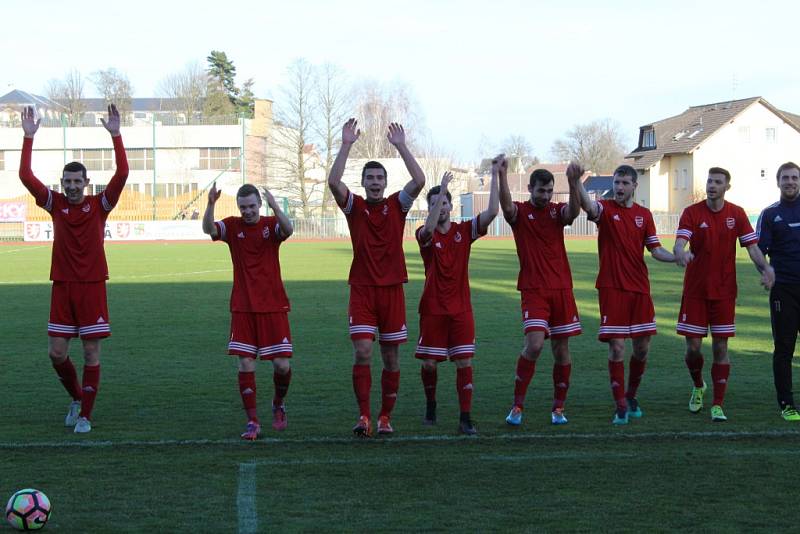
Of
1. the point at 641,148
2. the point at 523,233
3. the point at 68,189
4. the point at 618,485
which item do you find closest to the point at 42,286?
the point at 68,189

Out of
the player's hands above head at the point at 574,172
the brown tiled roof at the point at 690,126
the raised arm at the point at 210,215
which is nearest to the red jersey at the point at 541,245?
the player's hands above head at the point at 574,172

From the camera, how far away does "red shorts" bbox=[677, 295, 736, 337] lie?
8.33m

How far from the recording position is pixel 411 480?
6.38 meters

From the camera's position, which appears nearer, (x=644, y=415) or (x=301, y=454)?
(x=301, y=454)

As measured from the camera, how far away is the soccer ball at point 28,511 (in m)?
5.26

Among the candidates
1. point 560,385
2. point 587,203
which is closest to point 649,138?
point 560,385

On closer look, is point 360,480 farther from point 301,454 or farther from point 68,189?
point 68,189

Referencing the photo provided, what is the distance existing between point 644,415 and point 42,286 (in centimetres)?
1913

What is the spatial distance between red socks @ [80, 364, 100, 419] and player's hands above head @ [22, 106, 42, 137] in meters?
1.95

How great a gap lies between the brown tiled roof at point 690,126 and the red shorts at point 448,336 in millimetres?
63632

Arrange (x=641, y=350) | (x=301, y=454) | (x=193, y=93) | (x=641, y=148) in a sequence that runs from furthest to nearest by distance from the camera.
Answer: (x=193, y=93)
(x=641, y=148)
(x=641, y=350)
(x=301, y=454)

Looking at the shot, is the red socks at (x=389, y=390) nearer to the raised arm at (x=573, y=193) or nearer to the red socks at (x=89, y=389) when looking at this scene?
the raised arm at (x=573, y=193)

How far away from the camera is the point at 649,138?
78.1m

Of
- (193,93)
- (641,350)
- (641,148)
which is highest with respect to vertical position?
(193,93)
